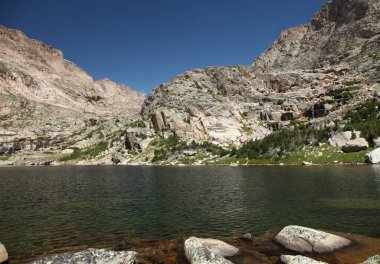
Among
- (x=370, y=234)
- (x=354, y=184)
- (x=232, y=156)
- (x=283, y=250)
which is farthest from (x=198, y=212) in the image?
(x=232, y=156)

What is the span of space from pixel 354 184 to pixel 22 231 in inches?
2579

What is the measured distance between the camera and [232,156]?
600 ft

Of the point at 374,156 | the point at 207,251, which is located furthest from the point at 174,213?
the point at 374,156

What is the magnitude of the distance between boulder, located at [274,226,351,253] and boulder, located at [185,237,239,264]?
5471 millimetres

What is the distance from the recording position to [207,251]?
2736cm

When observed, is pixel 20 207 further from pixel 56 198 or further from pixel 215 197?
pixel 215 197

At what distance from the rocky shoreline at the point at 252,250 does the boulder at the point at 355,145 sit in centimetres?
11292

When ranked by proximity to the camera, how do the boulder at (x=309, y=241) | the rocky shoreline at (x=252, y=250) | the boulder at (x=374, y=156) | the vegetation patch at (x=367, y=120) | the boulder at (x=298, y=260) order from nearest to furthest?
1. the boulder at (x=298, y=260)
2. the rocky shoreline at (x=252, y=250)
3. the boulder at (x=309, y=241)
4. the boulder at (x=374, y=156)
5. the vegetation patch at (x=367, y=120)

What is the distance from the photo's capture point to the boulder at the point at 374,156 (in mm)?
119812

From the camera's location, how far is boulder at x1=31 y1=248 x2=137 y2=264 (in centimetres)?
2352

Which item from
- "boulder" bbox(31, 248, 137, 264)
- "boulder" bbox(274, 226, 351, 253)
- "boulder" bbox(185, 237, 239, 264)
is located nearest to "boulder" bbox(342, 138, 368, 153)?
"boulder" bbox(274, 226, 351, 253)

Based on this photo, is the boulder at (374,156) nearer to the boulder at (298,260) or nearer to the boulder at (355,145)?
the boulder at (355,145)

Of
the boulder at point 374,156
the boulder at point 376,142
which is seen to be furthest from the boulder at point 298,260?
the boulder at point 376,142

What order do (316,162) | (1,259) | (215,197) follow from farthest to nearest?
(316,162), (215,197), (1,259)
